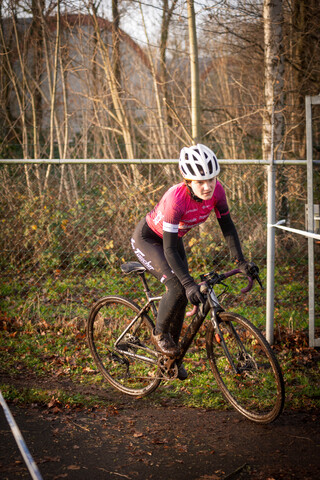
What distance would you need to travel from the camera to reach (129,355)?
14.3ft

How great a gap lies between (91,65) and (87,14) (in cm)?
94

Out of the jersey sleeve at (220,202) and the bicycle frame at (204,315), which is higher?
the jersey sleeve at (220,202)

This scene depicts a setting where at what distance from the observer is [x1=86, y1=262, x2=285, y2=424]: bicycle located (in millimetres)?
3473

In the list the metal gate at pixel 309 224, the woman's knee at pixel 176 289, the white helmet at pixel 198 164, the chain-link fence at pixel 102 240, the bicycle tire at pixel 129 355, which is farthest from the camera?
the chain-link fence at pixel 102 240

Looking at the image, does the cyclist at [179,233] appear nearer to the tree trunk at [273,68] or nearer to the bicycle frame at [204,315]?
the bicycle frame at [204,315]

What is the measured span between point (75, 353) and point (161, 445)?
2.14 metres

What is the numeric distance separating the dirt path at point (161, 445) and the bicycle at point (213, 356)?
0.24 m

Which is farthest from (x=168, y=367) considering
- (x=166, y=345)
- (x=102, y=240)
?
(x=102, y=240)

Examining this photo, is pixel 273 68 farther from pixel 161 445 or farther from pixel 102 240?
pixel 161 445

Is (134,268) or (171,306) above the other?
(134,268)

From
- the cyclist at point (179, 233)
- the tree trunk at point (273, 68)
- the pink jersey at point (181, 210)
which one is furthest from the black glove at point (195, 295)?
the tree trunk at point (273, 68)

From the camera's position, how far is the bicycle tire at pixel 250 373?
336cm

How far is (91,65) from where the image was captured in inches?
373

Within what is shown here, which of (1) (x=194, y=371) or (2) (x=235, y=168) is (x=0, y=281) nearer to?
(1) (x=194, y=371)
